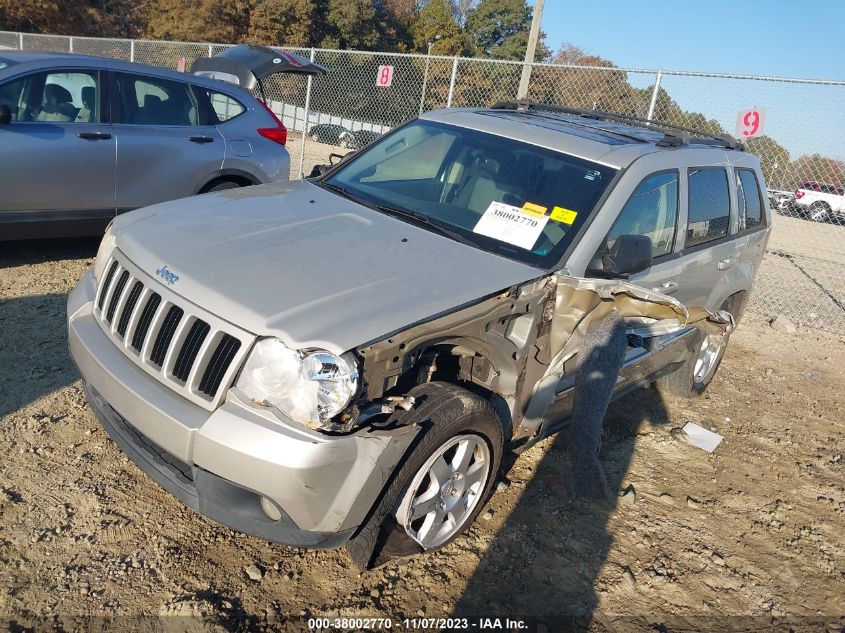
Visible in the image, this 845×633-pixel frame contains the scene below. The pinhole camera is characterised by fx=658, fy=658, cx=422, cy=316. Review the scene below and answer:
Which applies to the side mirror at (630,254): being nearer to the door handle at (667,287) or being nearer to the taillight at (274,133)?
the door handle at (667,287)

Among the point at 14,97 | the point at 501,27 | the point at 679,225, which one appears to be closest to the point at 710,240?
the point at 679,225

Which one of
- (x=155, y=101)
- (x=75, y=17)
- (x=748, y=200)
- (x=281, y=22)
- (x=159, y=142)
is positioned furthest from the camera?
(x=281, y=22)

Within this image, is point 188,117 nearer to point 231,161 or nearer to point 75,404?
point 231,161

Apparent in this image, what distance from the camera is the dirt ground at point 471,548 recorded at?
2.59 m

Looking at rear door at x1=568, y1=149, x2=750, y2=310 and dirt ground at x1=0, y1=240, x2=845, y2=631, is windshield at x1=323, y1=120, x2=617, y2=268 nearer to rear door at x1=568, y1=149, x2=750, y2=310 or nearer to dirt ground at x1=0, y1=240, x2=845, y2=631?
rear door at x1=568, y1=149, x2=750, y2=310

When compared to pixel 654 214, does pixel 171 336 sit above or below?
below

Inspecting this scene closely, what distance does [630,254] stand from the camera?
323 centimetres

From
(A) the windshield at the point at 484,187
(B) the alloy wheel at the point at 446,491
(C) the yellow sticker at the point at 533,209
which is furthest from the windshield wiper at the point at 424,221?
(B) the alloy wheel at the point at 446,491

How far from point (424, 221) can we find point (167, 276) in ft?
4.45

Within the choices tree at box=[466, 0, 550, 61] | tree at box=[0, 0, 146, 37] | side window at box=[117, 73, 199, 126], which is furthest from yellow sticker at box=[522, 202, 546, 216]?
tree at box=[466, 0, 550, 61]

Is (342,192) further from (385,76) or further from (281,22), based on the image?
(281,22)

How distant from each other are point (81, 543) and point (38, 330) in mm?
2297

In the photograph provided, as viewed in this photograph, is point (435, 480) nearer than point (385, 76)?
Yes

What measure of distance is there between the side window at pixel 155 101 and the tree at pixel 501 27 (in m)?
49.6
